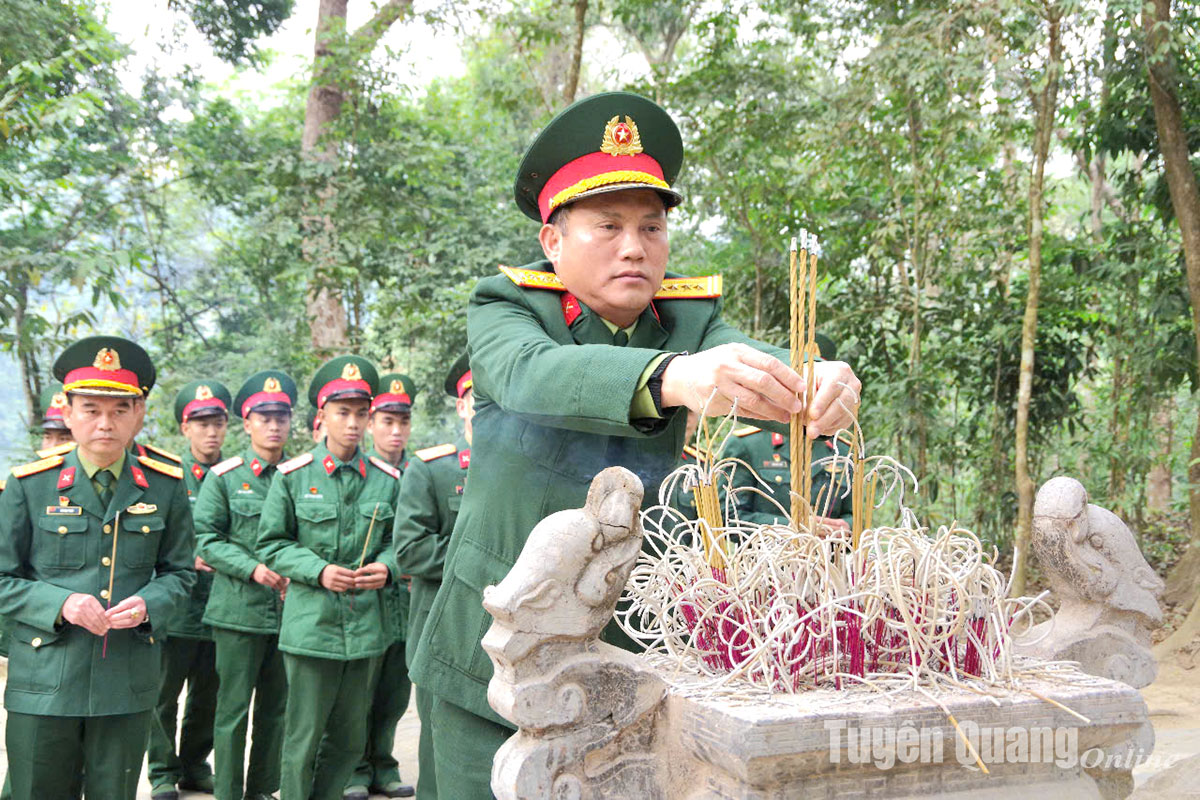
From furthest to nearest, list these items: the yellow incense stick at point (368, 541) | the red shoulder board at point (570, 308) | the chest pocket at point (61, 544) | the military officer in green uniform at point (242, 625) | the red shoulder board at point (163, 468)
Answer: the military officer in green uniform at point (242, 625), the yellow incense stick at point (368, 541), the red shoulder board at point (163, 468), the chest pocket at point (61, 544), the red shoulder board at point (570, 308)

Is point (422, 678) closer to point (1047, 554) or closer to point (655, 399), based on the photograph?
point (655, 399)

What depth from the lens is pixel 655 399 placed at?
1611 millimetres

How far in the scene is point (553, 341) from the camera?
1.84m

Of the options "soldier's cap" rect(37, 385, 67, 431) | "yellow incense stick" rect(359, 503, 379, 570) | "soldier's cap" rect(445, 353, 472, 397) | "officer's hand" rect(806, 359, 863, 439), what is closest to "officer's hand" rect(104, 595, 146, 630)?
"yellow incense stick" rect(359, 503, 379, 570)

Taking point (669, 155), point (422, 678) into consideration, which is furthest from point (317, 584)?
point (669, 155)

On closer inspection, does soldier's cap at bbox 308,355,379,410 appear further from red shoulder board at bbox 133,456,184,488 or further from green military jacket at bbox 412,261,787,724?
green military jacket at bbox 412,261,787,724

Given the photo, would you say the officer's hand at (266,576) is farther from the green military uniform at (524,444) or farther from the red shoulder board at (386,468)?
the green military uniform at (524,444)

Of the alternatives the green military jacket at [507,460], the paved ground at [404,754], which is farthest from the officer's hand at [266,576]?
the green military jacket at [507,460]

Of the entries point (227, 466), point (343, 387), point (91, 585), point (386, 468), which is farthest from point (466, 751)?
point (227, 466)

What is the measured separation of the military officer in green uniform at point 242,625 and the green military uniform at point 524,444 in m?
3.39

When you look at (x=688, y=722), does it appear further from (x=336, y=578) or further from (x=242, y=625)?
(x=242, y=625)

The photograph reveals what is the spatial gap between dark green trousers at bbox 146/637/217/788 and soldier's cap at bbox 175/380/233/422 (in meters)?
1.48

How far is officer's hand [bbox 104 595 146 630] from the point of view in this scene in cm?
363

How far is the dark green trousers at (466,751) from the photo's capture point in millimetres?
1927
